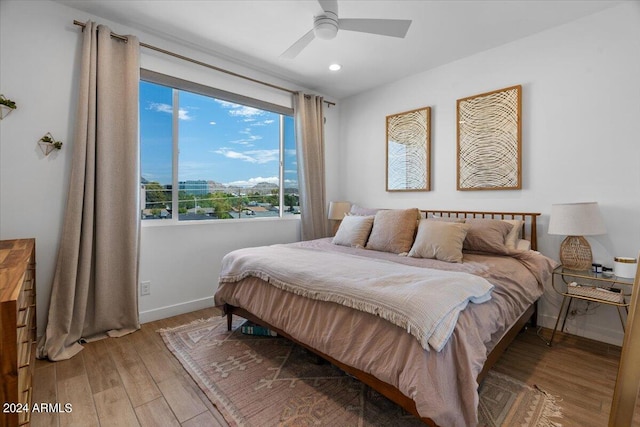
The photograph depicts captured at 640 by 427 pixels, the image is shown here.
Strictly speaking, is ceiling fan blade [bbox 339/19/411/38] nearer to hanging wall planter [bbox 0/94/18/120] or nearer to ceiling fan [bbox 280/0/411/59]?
ceiling fan [bbox 280/0/411/59]

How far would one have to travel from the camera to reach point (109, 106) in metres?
2.44

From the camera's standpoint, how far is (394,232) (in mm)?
2762

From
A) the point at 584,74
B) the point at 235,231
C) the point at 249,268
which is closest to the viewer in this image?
the point at 249,268

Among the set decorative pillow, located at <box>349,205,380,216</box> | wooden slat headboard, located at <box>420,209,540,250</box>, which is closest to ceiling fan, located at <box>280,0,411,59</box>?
decorative pillow, located at <box>349,205,380,216</box>

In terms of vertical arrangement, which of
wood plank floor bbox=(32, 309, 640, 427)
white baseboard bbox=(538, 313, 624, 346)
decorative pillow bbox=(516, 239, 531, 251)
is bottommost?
wood plank floor bbox=(32, 309, 640, 427)

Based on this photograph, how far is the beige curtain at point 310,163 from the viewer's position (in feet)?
12.6

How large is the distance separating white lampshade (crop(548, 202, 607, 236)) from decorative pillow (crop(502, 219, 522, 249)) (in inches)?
12.5

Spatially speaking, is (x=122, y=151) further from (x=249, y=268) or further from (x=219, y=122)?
(x=249, y=268)

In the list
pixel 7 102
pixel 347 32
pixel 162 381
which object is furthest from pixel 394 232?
pixel 7 102

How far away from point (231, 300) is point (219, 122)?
2108 millimetres

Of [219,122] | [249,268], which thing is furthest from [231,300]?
[219,122]

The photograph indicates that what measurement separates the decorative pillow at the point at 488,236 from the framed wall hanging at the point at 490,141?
1.75 ft

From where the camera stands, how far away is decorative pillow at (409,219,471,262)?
237 centimetres

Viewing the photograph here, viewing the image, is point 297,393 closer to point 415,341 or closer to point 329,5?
A: point 415,341
